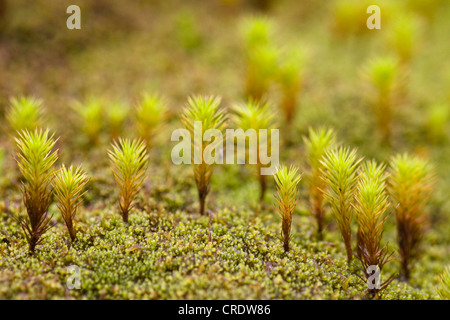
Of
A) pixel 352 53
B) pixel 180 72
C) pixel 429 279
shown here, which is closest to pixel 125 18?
pixel 180 72

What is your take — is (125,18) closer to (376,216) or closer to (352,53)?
(352,53)

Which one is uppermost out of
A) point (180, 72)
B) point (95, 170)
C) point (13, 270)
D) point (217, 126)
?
point (180, 72)

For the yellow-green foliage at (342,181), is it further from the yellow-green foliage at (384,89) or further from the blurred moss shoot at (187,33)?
the blurred moss shoot at (187,33)

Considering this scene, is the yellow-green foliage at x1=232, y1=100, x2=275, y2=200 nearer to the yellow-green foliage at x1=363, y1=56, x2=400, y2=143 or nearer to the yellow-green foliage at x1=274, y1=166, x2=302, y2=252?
the yellow-green foliage at x1=274, y1=166, x2=302, y2=252

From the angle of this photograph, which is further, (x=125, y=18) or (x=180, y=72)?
(x=125, y=18)

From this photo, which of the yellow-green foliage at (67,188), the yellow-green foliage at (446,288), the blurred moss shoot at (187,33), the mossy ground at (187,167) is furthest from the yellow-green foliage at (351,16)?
the yellow-green foliage at (67,188)

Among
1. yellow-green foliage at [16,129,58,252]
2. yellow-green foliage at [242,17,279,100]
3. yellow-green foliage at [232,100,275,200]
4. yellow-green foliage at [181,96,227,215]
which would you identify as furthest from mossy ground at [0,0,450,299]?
yellow-green foliage at [232,100,275,200]

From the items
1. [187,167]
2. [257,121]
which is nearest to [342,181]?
[257,121]
